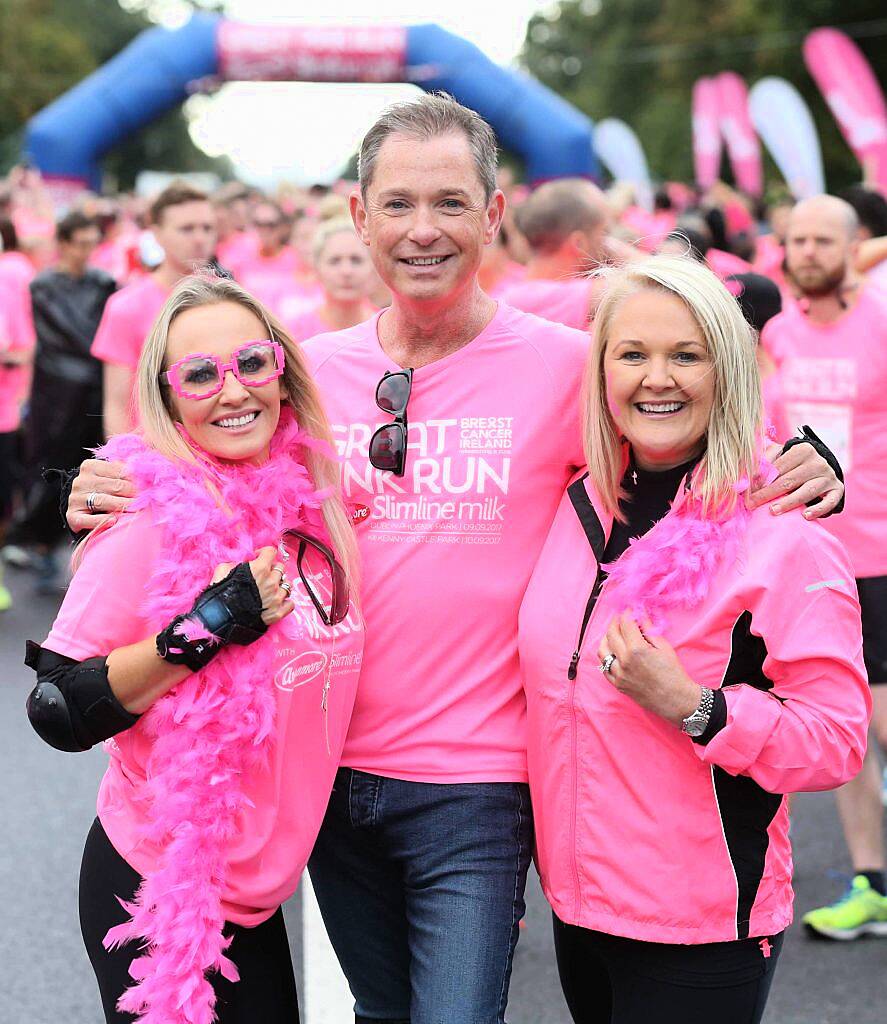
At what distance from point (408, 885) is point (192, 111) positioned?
246 ft

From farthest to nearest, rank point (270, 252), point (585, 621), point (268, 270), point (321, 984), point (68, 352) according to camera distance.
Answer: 1. point (270, 252)
2. point (268, 270)
3. point (68, 352)
4. point (321, 984)
5. point (585, 621)

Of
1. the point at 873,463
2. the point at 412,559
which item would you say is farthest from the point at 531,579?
the point at 873,463

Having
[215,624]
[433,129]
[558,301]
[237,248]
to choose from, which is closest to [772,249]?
[237,248]

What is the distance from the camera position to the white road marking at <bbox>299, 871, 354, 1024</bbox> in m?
3.85

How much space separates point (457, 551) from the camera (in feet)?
8.76

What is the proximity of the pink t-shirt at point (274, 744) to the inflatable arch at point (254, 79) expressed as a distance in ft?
61.7

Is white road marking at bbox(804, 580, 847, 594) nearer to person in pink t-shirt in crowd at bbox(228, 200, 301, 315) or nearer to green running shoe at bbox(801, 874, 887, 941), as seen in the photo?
green running shoe at bbox(801, 874, 887, 941)

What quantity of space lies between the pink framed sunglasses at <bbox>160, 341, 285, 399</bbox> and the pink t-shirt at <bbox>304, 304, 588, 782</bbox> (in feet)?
0.96

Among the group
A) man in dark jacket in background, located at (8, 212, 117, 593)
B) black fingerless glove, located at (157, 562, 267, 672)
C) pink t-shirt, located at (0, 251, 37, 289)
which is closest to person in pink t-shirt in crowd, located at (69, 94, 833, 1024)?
black fingerless glove, located at (157, 562, 267, 672)

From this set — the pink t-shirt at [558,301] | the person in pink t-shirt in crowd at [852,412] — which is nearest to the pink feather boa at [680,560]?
the person in pink t-shirt in crowd at [852,412]

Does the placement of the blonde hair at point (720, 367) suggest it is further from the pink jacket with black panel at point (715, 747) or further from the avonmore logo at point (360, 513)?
the avonmore logo at point (360, 513)

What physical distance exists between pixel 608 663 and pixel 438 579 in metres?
0.43

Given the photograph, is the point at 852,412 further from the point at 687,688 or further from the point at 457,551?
the point at 687,688

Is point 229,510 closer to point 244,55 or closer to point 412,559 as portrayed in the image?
point 412,559
